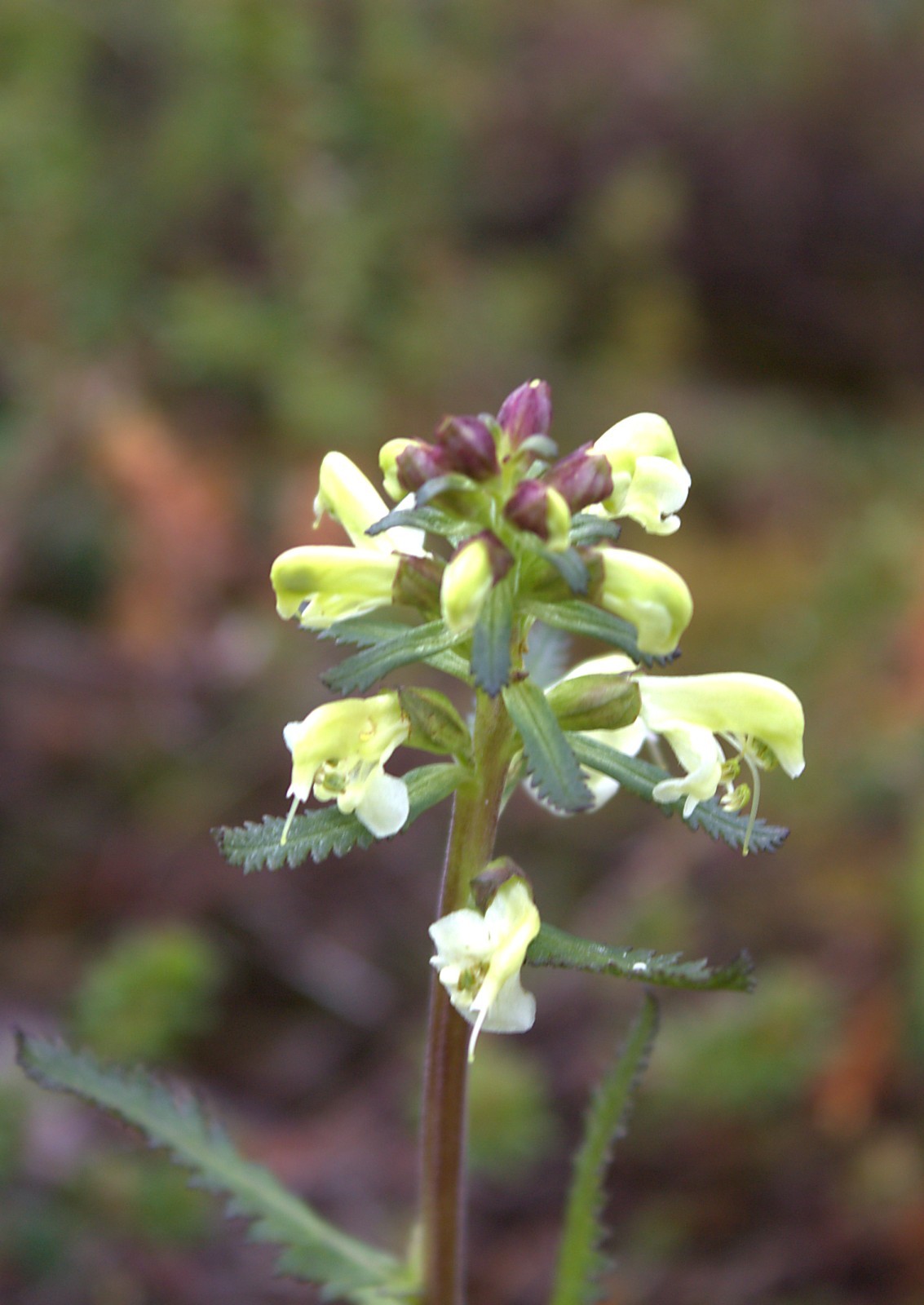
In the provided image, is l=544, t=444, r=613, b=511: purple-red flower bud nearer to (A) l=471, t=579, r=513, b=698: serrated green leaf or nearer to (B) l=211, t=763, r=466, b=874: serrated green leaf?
(A) l=471, t=579, r=513, b=698: serrated green leaf

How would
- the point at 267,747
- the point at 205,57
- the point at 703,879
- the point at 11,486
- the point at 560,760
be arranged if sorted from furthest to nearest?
1. the point at 205,57
2. the point at 11,486
3. the point at 267,747
4. the point at 703,879
5. the point at 560,760

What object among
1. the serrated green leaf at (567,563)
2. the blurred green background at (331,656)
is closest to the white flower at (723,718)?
the serrated green leaf at (567,563)

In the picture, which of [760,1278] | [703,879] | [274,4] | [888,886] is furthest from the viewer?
[274,4]

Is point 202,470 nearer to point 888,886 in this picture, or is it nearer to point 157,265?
point 157,265

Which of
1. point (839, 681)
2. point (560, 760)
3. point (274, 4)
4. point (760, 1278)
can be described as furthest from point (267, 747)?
point (274, 4)

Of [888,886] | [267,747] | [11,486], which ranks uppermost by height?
[11,486]

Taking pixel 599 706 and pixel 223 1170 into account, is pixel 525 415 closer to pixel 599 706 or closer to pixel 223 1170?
pixel 599 706

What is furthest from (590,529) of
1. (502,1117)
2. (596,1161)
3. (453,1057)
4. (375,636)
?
(502,1117)
